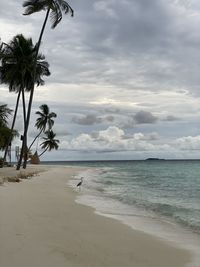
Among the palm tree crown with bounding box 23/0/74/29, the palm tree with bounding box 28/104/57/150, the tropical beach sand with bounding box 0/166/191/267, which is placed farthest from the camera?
the palm tree with bounding box 28/104/57/150

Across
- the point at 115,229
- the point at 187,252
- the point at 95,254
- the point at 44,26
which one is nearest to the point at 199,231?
the point at 115,229

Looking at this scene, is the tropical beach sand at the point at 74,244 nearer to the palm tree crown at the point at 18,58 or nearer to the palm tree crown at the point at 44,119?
the palm tree crown at the point at 18,58

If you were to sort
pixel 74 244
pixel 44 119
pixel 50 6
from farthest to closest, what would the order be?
1. pixel 44 119
2. pixel 50 6
3. pixel 74 244

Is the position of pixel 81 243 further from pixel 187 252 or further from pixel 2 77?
pixel 2 77

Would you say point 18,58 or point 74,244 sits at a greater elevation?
point 18,58

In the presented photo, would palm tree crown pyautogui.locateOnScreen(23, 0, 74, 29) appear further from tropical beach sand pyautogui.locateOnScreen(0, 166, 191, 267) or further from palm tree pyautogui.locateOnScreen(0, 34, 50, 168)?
tropical beach sand pyautogui.locateOnScreen(0, 166, 191, 267)

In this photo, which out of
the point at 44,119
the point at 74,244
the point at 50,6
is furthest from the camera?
the point at 44,119

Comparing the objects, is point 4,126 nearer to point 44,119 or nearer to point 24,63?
point 24,63

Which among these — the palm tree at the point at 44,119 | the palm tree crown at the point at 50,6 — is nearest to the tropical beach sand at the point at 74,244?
the palm tree crown at the point at 50,6

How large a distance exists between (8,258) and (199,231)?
21.9ft

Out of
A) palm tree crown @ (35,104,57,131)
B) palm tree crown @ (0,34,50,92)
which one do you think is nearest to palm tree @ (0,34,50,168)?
palm tree crown @ (0,34,50,92)

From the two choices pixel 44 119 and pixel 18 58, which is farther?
pixel 44 119

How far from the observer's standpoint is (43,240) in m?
7.92

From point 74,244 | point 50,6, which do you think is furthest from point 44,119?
point 74,244
